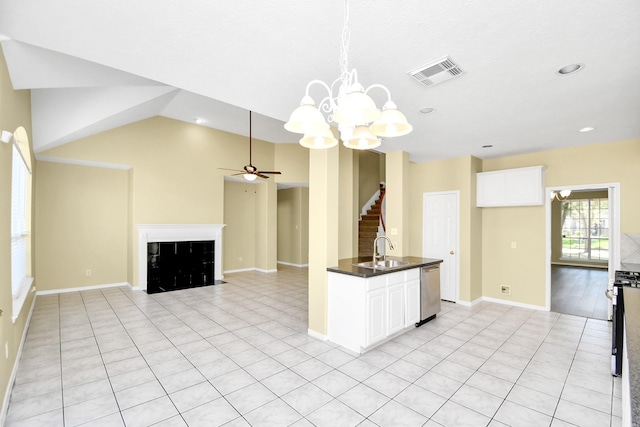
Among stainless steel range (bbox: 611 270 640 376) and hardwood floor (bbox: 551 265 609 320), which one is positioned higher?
stainless steel range (bbox: 611 270 640 376)

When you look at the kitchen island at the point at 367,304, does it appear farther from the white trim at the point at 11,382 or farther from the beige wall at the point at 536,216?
the white trim at the point at 11,382

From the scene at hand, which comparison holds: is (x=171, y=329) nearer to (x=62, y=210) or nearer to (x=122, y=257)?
(x=122, y=257)

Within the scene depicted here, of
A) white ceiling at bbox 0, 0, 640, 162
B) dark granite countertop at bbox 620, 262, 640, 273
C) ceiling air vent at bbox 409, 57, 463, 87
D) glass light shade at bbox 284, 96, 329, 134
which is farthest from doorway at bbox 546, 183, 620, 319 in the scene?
glass light shade at bbox 284, 96, 329, 134

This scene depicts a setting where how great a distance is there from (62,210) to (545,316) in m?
8.61

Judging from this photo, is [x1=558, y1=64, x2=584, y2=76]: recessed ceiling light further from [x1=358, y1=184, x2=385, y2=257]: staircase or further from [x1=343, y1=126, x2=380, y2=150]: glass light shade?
[x1=358, y1=184, x2=385, y2=257]: staircase

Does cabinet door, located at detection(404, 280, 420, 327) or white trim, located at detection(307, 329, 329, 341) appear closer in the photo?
white trim, located at detection(307, 329, 329, 341)

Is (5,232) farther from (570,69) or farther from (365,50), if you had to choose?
(570,69)

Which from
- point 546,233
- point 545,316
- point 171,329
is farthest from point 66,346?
point 546,233

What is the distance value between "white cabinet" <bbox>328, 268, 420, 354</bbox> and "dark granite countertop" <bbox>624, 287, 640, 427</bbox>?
6.38 feet

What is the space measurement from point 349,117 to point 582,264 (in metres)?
11.9

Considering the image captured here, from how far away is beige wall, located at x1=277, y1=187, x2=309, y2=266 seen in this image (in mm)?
9250

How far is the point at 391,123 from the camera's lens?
5.92 feet

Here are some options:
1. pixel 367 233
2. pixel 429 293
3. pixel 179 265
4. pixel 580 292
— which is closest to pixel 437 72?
pixel 429 293

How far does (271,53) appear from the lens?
7.14 ft
